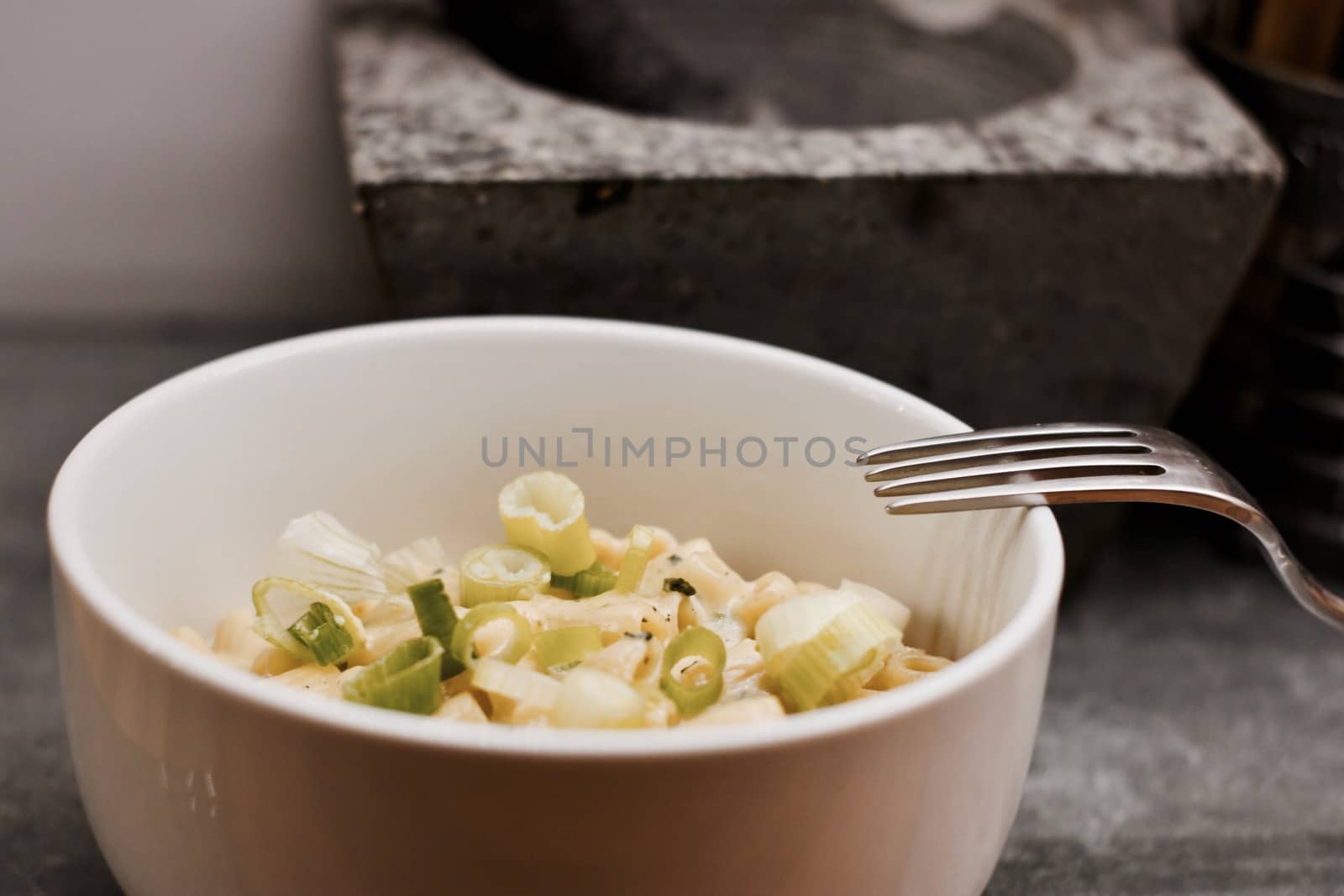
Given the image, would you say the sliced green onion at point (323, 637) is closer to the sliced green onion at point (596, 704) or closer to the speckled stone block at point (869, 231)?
the sliced green onion at point (596, 704)

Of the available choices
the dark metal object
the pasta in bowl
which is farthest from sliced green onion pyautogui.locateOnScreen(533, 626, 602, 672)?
the dark metal object

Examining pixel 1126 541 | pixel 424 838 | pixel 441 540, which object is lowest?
pixel 1126 541

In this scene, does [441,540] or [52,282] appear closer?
[441,540]

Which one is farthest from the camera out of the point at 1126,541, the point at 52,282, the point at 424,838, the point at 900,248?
the point at 52,282

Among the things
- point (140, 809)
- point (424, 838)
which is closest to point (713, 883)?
point (424, 838)

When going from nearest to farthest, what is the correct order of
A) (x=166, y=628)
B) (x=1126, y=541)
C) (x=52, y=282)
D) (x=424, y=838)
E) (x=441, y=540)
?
(x=424, y=838) → (x=166, y=628) → (x=441, y=540) → (x=1126, y=541) → (x=52, y=282)

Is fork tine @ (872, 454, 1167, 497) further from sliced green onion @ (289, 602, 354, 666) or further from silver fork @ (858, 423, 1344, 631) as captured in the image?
sliced green onion @ (289, 602, 354, 666)

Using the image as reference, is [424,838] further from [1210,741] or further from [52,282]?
[52,282]

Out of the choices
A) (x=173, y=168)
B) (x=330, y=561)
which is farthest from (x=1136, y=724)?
(x=173, y=168)
